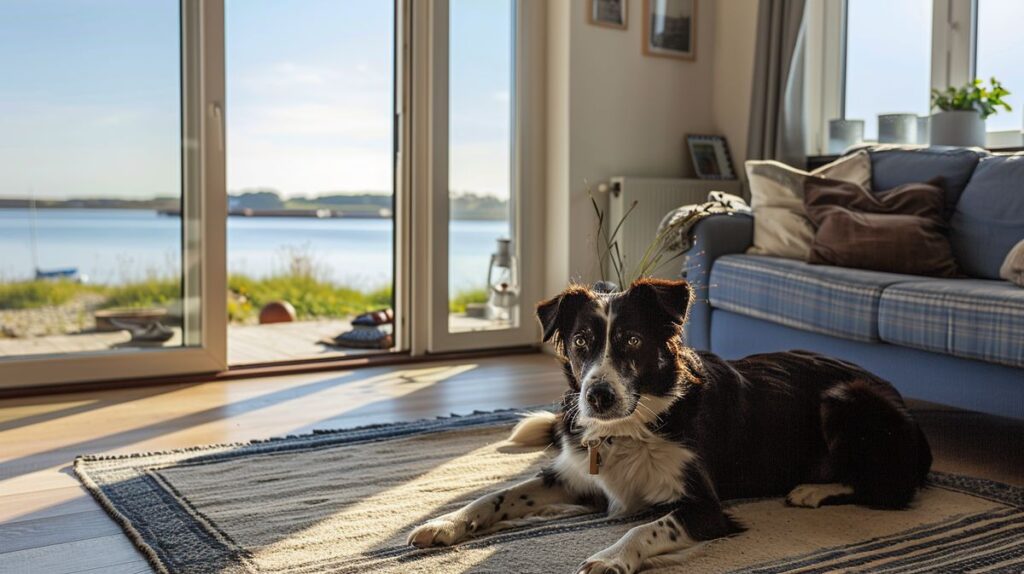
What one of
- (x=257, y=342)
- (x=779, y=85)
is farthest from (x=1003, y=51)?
(x=257, y=342)

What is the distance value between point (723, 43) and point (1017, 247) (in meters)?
2.70

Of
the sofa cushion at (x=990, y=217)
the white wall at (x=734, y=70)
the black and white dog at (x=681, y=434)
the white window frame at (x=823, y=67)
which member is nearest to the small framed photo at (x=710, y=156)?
the white wall at (x=734, y=70)

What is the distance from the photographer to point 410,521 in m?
2.14

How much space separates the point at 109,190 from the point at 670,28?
2930mm

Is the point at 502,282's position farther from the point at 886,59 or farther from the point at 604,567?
the point at 604,567

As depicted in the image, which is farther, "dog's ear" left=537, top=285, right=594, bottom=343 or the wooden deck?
the wooden deck

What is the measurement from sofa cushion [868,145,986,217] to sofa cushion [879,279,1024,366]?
66 centimetres

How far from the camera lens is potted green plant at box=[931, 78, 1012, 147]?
3.91m

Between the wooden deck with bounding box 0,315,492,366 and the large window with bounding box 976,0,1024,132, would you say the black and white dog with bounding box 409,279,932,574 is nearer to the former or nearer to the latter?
the large window with bounding box 976,0,1024,132

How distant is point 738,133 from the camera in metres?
5.14

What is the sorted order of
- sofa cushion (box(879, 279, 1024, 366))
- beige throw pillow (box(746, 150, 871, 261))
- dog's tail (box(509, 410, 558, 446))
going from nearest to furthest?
sofa cushion (box(879, 279, 1024, 366)), dog's tail (box(509, 410, 558, 446)), beige throw pillow (box(746, 150, 871, 261))

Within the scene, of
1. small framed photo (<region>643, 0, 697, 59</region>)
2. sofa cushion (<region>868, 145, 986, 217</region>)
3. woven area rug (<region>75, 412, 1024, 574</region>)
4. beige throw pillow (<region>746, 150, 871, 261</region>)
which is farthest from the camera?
small framed photo (<region>643, 0, 697, 59</region>)

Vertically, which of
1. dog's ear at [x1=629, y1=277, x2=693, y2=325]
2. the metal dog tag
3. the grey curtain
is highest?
the grey curtain

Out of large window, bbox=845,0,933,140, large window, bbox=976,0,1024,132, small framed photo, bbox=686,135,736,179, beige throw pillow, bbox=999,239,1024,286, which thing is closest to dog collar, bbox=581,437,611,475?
beige throw pillow, bbox=999,239,1024,286
